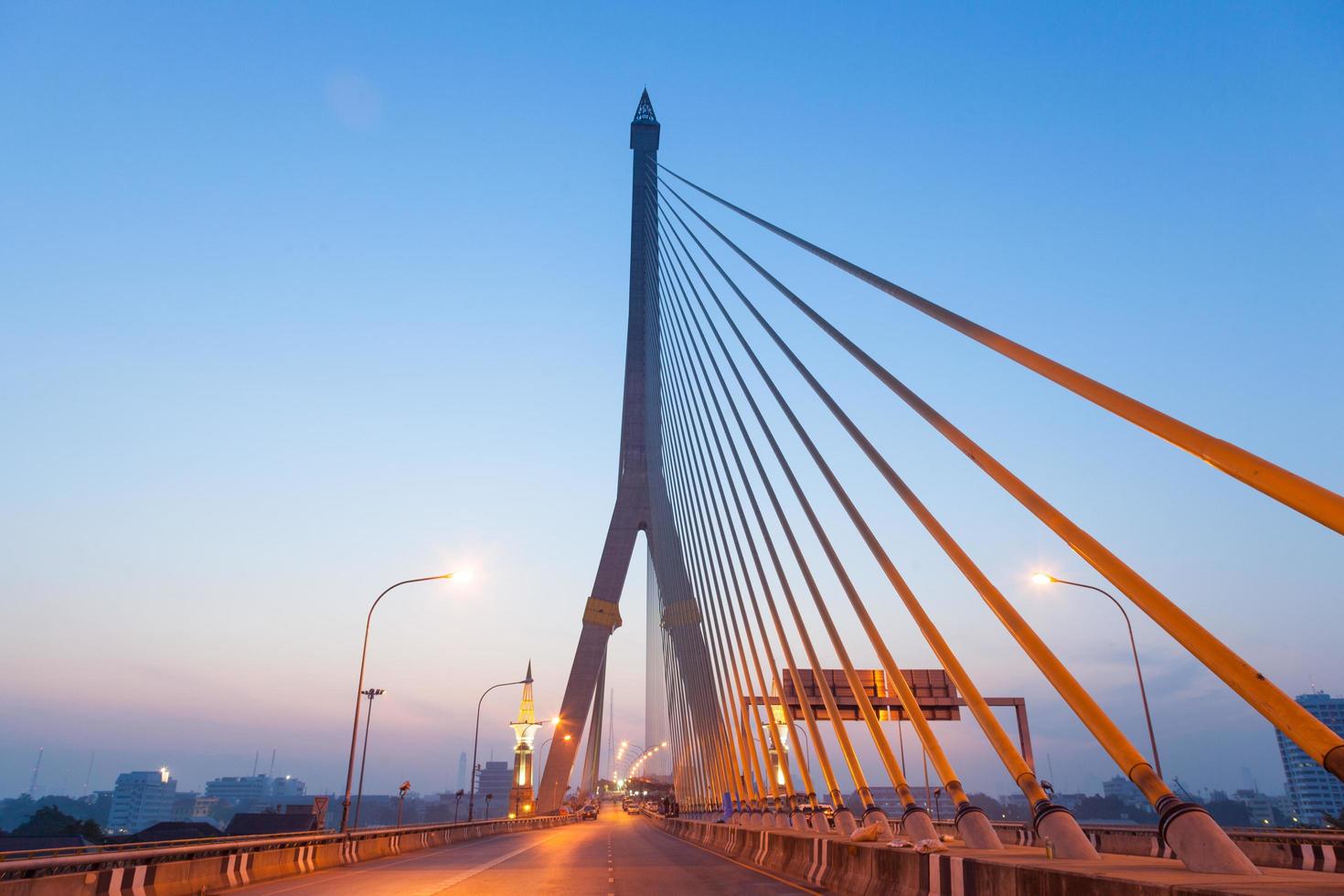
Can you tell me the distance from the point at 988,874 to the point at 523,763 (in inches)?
3653

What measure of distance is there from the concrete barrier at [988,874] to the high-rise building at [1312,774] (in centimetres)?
5894

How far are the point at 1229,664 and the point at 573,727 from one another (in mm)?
51108

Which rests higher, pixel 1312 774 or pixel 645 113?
pixel 645 113

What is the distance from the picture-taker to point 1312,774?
96812 mm

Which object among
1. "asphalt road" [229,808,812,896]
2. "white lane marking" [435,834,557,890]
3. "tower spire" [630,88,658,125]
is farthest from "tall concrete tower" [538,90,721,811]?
"asphalt road" [229,808,812,896]

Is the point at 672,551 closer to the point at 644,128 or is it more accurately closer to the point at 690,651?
the point at 690,651

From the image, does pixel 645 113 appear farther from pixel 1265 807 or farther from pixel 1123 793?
pixel 1265 807

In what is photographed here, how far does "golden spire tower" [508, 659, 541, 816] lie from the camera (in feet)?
264

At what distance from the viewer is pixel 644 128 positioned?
150ft

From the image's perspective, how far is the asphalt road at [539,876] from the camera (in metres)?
15.2

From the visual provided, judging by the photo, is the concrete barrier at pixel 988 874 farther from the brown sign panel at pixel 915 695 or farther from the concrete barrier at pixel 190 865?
the brown sign panel at pixel 915 695

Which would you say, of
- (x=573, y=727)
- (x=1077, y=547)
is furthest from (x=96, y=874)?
(x=573, y=727)

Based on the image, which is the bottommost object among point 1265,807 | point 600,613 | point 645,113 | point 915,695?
point 1265,807

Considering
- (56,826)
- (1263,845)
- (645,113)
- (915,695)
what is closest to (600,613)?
(915,695)
